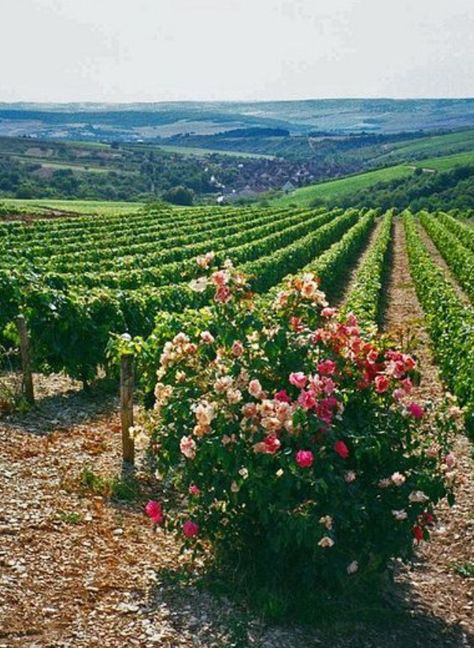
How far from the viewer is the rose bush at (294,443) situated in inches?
258

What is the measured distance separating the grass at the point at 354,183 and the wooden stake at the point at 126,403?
4744 inches

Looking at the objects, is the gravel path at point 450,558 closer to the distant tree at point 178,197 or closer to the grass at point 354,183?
the grass at point 354,183

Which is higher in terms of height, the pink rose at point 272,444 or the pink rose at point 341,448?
the pink rose at point 272,444

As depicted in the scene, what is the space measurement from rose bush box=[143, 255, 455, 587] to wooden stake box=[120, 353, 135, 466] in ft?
7.47

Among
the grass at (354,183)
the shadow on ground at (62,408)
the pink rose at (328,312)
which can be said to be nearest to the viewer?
the pink rose at (328,312)

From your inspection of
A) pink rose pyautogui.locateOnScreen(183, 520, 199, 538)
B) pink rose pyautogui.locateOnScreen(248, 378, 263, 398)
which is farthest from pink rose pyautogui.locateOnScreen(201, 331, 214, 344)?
pink rose pyautogui.locateOnScreen(183, 520, 199, 538)

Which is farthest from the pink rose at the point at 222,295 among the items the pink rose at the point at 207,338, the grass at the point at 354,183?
the grass at the point at 354,183

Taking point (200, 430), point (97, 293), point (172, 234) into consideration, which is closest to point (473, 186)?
point (172, 234)

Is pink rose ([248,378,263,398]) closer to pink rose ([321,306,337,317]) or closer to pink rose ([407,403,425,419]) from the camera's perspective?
pink rose ([321,306,337,317])

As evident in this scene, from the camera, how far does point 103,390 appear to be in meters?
14.1

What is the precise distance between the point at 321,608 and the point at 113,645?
6.78ft

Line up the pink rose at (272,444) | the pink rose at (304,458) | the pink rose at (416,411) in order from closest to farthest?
the pink rose at (304,458) → the pink rose at (272,444) → the pink rose at (416,411)

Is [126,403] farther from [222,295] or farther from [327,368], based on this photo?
[327,368]

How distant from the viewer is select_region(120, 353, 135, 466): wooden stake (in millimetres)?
9969
